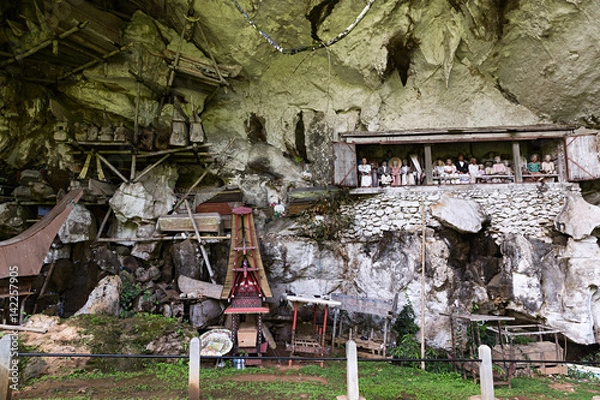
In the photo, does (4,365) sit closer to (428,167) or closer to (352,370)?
(352,370)

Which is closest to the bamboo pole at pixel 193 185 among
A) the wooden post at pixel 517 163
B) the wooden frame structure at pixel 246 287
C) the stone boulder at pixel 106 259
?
the stone boulder at pixel 106 259

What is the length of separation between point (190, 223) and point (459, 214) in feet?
32.9

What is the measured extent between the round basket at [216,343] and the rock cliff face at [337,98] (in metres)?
3.43

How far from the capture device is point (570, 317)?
10.3 metres

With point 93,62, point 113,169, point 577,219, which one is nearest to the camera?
point 577,219

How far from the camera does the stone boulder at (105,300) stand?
34.2ft

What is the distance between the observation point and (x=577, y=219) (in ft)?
35.6

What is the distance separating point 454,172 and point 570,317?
5.98m

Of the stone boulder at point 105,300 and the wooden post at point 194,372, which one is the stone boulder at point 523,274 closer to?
the wooden post at point 194,372

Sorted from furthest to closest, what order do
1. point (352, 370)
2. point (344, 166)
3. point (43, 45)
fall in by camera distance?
point (344, 166) < point (43, 45) < point (352, 370)

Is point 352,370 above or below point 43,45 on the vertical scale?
below

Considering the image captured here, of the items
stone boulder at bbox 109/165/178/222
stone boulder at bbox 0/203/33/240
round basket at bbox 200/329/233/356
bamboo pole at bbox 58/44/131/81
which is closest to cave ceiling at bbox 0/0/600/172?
bamboo pole at bbox 58/44/131/81

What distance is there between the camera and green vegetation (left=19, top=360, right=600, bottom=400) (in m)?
7.03

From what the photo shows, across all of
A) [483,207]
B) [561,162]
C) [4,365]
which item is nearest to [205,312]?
[4,365]
